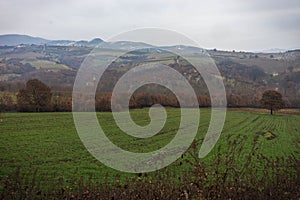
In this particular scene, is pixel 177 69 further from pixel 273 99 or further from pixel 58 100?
pixel 58 100

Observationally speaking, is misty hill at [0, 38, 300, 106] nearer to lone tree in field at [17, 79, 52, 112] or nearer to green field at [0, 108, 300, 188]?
lone tree in field at [17, 79, 52, 112]

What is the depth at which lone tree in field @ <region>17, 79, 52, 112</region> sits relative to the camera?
142ft

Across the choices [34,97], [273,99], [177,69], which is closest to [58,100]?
[34,97]

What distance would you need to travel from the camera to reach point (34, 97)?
44188 millimetres

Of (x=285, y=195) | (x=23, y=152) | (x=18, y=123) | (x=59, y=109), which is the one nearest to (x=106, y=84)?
(x=59, y=109)

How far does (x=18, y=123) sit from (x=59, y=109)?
15.7 metres

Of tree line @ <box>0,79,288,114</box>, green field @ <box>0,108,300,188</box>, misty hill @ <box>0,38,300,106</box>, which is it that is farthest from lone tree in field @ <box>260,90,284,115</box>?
green field @ <box>0,108,300,188</box>

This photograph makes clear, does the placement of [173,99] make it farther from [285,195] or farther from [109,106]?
[285,195]

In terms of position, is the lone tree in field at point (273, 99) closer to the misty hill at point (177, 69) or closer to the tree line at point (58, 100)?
the tree line at point (58, 100)

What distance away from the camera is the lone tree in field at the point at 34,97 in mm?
43250

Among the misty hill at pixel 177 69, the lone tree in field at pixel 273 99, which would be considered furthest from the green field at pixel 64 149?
the lone tree in field at pixel 273 99

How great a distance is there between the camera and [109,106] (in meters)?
50.2

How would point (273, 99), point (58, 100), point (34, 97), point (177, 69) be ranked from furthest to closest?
point (177, 69), point (273, 99), point (58, 100), point (34, 97)

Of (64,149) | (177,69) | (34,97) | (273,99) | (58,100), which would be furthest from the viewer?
(177,69)
